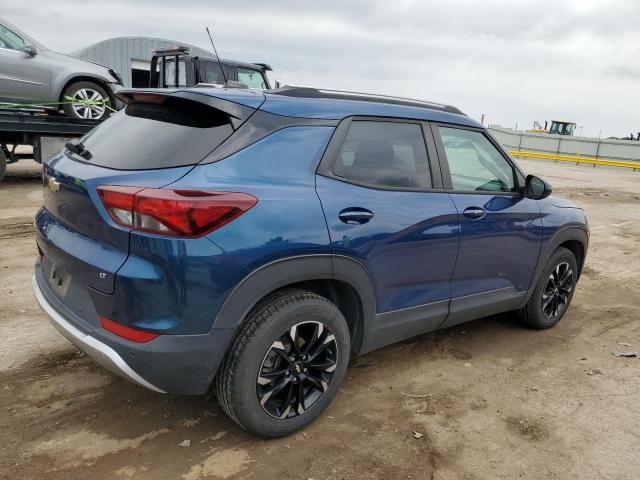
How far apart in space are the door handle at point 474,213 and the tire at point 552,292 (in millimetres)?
1136

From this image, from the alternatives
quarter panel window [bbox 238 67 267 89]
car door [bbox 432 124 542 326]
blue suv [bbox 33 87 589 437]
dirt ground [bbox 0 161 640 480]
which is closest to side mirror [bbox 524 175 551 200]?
car door [bbox 432 124 542 326]

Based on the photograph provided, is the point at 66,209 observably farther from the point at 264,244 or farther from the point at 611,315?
the point at 611,315

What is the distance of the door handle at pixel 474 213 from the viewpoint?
3.42 meters

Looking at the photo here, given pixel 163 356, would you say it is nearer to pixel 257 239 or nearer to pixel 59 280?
pixel 257 239

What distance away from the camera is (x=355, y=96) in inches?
125

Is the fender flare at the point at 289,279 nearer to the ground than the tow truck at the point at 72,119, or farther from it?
nearer to the ground

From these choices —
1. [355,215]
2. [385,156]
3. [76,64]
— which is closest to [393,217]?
[355,215]

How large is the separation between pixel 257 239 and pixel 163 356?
66 centimetres

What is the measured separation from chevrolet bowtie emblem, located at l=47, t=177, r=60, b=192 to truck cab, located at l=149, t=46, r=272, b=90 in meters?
8.47

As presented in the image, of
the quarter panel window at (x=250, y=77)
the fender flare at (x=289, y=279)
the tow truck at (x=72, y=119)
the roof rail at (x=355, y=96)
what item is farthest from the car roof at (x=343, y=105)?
the quarter panel window at (x=250, y=77)

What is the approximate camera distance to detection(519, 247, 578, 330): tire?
4359 mm

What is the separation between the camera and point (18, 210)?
7859 millimetres

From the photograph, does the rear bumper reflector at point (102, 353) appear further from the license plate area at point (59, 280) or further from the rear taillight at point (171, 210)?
the rear taillight at point (171, 210)

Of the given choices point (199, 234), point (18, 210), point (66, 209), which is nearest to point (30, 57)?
point (18, 210)
